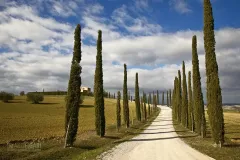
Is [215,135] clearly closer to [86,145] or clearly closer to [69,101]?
[86,145]

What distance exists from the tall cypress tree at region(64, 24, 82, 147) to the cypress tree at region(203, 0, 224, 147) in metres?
12.0

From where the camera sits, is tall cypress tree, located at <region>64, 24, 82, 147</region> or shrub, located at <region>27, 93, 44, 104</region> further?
shrub, located at <region>27, 93, 44, 104</region>

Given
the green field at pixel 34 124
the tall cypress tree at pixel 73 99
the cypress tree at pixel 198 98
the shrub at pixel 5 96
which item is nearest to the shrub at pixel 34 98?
the shrub at pixel 5 96

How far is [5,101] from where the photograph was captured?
90.6 m

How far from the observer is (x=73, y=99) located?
22.6m

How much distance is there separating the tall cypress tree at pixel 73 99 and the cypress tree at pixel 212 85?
12.0 m

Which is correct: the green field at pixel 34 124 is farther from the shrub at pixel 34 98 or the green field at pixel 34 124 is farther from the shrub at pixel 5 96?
the shrub at pixel 34 98

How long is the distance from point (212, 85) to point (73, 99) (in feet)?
41.5

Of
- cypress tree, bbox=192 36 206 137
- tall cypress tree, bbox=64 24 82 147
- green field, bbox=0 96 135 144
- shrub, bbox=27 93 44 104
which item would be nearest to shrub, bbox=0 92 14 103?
shrub, bbox=27 93 44 104

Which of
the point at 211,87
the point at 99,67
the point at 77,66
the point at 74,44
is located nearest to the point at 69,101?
the point at 77,66

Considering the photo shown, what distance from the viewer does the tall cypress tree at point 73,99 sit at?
21719mm

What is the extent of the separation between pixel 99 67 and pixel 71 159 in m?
17.6

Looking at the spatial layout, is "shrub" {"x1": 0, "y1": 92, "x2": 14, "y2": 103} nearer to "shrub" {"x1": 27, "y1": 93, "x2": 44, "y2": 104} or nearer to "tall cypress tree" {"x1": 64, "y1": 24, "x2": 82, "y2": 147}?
"shrub" {"x1": 27, "y1": 93, "x2": 44, "y2": 104}

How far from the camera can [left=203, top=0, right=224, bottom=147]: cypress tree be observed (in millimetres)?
21683
